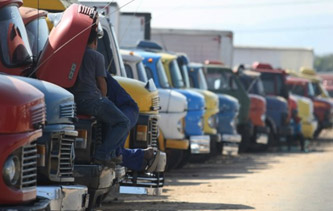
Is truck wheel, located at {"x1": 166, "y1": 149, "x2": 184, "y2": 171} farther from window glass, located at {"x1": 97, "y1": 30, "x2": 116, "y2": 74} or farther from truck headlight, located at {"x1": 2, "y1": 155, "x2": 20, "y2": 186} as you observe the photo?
truck headlight, located at {"x1": 2, "y1": 155, "x2": 20, "y2": 186}

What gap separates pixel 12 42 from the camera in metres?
9.15

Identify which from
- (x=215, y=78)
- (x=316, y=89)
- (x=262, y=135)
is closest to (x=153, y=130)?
(x=215, y=78)

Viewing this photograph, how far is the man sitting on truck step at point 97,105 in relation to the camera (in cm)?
1041

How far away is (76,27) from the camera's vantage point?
1005 centimetres

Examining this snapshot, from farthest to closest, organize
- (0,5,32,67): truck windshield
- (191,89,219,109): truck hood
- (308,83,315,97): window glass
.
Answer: (308,83,315,97): window glass, (191,89,219,109): truck hood, (0,5,32,67): truck windshield

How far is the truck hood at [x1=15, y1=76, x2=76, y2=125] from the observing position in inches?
332

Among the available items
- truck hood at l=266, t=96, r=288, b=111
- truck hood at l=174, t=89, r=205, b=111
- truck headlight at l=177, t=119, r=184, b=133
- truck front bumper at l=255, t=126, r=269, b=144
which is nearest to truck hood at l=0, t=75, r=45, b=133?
truck headlight at l=177, t=119, r=184, b=133

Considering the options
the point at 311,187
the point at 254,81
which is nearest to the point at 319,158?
the point at 254,81

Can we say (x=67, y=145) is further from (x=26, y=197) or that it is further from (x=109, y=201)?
(x=109, y=201)

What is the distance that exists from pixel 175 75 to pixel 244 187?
13.5ft

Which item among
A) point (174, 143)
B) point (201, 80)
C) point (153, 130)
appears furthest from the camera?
point (201, 80)

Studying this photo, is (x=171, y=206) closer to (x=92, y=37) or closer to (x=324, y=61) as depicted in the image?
(x=92, y=37)

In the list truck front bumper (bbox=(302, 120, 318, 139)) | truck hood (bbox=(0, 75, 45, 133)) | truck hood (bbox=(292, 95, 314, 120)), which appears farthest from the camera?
truck front bumper (bbox=(302, 120, 318, 139))

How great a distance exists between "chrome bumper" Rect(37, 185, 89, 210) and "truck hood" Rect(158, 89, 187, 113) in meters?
9.18
